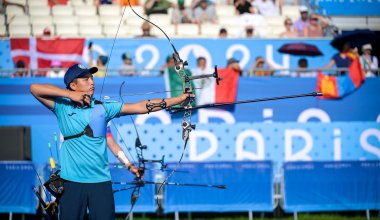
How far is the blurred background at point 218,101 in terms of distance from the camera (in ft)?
43.3

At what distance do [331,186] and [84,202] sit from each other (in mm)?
6844

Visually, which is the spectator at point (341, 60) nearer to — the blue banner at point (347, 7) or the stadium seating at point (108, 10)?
the blue banner at point (347, 7)

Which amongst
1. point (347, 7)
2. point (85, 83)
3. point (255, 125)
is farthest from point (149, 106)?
point (347, 7)

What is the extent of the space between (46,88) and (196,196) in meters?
6.18

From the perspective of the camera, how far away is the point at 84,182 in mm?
7422

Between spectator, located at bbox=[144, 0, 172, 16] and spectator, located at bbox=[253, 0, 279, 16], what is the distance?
2.01 metres

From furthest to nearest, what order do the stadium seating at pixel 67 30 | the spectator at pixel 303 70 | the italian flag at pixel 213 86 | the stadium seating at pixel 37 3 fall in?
the stadium seating at pixel 37 3 → the stadium seating at pixel 67 30 → the spectator at pixel 303 70 → the italian flag at pixel 213 86

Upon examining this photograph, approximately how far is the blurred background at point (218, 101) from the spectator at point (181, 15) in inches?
1.1

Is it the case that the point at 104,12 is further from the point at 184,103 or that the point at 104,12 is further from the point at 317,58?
the point at 184,103

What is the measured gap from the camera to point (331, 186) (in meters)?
13.4

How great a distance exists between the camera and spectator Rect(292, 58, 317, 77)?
15.8 meters

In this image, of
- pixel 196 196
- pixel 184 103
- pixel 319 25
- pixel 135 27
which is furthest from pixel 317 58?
pixel 184 103

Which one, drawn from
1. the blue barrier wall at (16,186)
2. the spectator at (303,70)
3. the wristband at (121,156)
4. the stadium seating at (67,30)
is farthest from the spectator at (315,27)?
the wristband at (121,156)

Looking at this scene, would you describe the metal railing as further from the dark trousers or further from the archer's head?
the dark trousers
